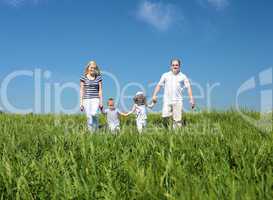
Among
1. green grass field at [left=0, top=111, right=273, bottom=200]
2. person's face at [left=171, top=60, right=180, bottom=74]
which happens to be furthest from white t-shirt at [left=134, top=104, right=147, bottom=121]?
green grass field at [left=0, top=111, right=273, bottom=200]

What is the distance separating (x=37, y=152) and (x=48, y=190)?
190 cm

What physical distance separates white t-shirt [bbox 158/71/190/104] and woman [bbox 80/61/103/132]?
1.93 metres

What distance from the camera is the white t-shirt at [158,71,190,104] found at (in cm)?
1307

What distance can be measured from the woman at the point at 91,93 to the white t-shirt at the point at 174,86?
1928mm

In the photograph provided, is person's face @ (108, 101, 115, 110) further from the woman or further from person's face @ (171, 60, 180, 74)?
person's face @ (171, 60, 180, 74)

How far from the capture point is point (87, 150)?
15.6ft

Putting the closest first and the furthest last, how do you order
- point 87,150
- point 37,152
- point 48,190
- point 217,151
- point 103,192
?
1. point 103,192
2. point 48,190
3. point 217,151
4. point 87,150
5. point 37,152

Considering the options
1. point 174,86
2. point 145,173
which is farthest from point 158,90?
point 145,173

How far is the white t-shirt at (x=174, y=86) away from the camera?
1307 cm

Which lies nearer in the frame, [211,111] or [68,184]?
[68,184]

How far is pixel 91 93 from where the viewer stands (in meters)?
12.8

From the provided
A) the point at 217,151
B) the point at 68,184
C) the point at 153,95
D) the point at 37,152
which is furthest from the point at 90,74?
the point at 68,184

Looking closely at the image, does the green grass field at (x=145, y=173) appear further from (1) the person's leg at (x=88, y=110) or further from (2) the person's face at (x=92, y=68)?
(2) the person's face at (x=92, y=68)

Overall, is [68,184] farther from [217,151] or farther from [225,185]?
[217,151]
